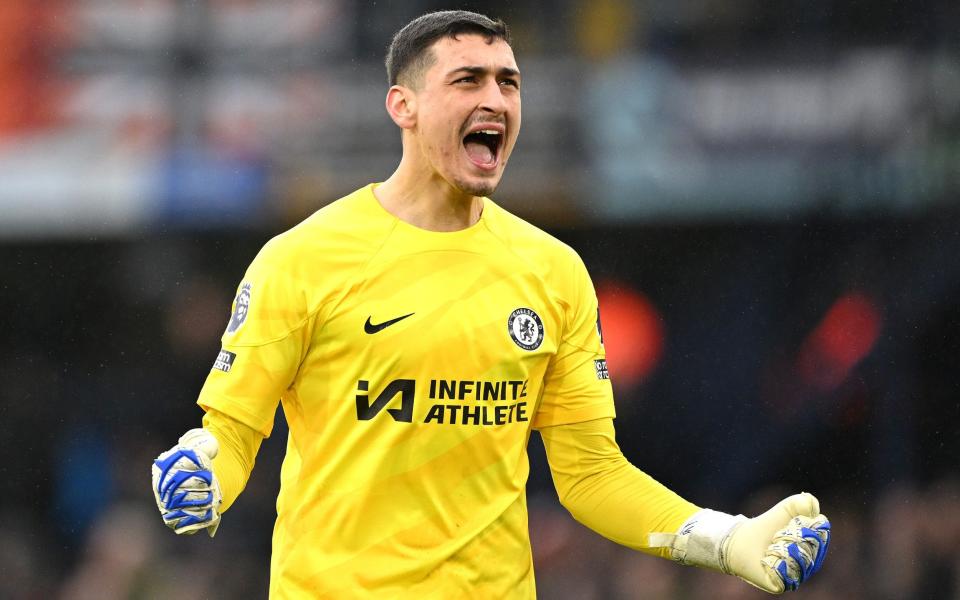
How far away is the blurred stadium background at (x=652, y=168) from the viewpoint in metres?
11.1

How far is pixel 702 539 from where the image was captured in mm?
4484

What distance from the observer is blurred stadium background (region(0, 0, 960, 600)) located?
11.1 meters

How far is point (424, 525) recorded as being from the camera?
4363 mm

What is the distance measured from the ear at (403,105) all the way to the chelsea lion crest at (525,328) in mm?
657

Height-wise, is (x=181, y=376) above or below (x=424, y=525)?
below

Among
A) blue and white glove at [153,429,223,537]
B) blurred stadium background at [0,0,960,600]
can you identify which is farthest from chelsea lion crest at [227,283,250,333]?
blurred stadium background at [0,0,960,600]

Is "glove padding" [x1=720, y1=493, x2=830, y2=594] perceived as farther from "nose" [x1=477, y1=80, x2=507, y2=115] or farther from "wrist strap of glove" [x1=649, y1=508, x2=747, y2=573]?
"nose" [x1=477, y1=80, x2=507, y2=115]

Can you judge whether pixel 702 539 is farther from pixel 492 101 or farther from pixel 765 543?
pixel 492 101

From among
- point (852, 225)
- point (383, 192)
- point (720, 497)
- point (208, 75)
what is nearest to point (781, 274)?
point (852, 225)

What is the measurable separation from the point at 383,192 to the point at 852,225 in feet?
23.7

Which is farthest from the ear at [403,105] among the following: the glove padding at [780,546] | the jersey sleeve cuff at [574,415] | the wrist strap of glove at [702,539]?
the glove padding at [780,546]

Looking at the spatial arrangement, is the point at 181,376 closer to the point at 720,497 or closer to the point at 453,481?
the point at 720,497

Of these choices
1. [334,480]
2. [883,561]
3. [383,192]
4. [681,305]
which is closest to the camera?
[334,480]

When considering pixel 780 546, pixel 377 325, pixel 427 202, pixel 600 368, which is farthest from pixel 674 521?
pixel 427 202
